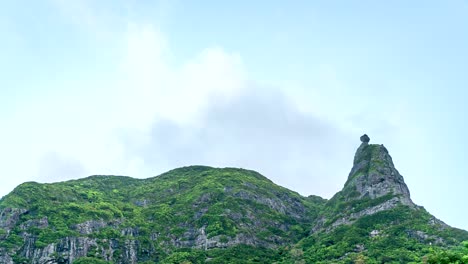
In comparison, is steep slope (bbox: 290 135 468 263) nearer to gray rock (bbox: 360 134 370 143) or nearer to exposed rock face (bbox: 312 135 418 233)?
exposed rock face (bbox: 312 135 418 233)

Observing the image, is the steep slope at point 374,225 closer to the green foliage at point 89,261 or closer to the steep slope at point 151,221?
the steep slope at point 151,221

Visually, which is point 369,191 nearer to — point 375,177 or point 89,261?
point 375,177

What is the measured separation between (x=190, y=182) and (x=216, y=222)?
44813 mm

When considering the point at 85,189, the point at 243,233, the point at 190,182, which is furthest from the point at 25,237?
the point at 190,182

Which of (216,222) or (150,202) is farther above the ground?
(150,202)

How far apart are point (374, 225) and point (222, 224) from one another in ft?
154

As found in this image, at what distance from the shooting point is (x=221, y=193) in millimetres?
171500

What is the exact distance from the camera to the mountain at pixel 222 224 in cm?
12419

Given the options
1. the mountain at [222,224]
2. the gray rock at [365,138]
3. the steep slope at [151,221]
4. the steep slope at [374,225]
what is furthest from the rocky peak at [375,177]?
the steep slope at [151,221]

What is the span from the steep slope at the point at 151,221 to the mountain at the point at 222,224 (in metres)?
0.34

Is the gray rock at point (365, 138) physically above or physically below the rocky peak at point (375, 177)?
above

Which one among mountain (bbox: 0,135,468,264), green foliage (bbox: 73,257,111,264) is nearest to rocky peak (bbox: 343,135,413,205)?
mountain (bbox: 0,135,468,264)

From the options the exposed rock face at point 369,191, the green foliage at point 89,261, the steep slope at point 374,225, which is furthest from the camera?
the exposed rock face at point 369,191

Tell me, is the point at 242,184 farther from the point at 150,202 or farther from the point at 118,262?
the point at 118,262
